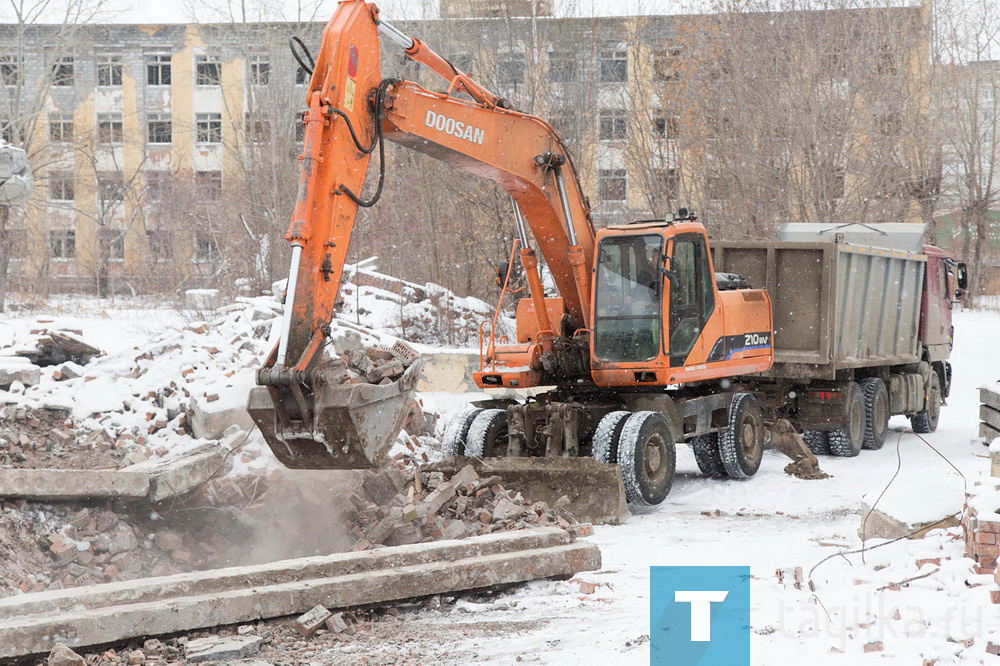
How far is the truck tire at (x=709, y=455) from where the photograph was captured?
11562 mm

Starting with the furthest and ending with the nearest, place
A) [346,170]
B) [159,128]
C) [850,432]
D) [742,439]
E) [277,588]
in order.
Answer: [159,128]
[850,432]
[742,439]
[346,170]
[277,588]

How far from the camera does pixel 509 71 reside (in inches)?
980

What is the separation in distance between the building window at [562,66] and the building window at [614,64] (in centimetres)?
102

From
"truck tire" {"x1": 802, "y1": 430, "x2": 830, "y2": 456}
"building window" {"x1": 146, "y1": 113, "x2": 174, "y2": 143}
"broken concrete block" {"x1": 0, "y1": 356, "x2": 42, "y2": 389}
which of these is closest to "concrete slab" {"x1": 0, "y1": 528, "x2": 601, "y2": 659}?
"broken concrete block" {"x1": 0, "y1": 356, "x2": 42, "y2": 389}

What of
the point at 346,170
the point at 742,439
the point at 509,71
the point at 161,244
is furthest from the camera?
the point at 161,244

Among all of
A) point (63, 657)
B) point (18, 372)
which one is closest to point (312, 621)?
point (63, 657)

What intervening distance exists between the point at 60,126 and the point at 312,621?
38168 millimetres

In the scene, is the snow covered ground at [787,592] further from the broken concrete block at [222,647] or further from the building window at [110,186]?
the building window at [110,186]

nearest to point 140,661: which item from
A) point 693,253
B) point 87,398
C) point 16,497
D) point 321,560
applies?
point 321,560

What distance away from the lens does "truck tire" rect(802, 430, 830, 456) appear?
13.9 m


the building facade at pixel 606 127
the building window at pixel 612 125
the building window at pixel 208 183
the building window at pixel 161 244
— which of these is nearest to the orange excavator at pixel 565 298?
the building facade at pixel 606 127

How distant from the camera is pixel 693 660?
5.33m

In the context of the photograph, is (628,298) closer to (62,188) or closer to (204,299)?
(204,299)

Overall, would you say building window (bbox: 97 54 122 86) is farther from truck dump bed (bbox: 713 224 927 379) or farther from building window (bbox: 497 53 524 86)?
truck dump bed (bbox: 713 224 927 379)
